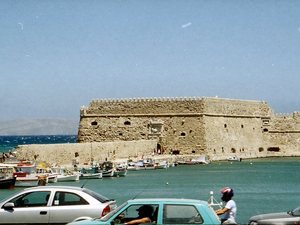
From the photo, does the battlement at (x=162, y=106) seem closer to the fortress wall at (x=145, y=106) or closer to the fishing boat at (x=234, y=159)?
the fortress wall at (x=145, y=106)

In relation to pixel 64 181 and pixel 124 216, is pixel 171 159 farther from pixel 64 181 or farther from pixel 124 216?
pixel 124 216

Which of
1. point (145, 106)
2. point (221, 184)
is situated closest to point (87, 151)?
point (145, 106)

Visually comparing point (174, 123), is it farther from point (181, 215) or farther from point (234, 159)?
point (181, 215)

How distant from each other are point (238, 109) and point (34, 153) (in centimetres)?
1831

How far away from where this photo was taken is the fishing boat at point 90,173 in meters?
33.8

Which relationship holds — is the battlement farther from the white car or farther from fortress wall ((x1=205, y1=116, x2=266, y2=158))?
the white car

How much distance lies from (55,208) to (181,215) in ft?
7.96

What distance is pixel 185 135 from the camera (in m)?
44.7

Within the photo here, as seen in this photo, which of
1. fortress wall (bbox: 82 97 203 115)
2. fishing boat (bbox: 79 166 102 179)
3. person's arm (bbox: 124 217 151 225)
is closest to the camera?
person's arm (bbox: 124 217 151 225)

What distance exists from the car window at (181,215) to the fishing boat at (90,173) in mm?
25682

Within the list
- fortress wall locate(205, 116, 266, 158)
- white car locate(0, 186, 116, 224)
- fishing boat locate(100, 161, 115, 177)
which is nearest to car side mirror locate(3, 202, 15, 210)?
white car locate(0, 186, 116, 224)

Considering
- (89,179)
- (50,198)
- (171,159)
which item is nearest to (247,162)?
(171,159)

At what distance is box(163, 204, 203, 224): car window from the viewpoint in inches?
328

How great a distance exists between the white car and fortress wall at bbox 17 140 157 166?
25987 millimetres
